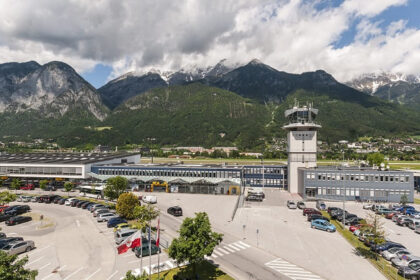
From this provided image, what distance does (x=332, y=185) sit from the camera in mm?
64938

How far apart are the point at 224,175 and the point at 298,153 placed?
885 inches

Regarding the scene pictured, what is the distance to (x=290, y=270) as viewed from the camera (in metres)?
28.3

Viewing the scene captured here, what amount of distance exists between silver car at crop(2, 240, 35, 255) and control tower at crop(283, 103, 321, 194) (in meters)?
62.5

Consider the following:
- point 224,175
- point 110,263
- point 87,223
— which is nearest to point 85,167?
point 87,223

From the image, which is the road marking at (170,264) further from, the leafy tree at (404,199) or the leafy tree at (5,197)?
the leafy tree at (404,199)

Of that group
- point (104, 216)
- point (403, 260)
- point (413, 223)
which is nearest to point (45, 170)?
point (104, 216)

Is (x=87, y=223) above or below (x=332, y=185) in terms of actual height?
below

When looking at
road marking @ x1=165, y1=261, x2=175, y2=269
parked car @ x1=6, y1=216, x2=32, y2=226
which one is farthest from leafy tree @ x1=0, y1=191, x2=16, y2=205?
road marking @ x1=165, y1=261, x2=175, y2=269

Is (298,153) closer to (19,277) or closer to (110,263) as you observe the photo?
(110,263)

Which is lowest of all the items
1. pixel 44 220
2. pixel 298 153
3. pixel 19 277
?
pixel 44 220

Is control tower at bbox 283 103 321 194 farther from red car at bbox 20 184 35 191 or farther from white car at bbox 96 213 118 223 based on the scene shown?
red car at bbox 20 184 35 191

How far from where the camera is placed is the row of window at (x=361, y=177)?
62781 mm

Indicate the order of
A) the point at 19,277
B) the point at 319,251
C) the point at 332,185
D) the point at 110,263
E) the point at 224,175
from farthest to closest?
the point at 224,175 < the point at 332,185 < the point at 319,251 < the point at 110,263 < the point at 19,277

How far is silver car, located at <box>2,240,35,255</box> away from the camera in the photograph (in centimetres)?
3231
